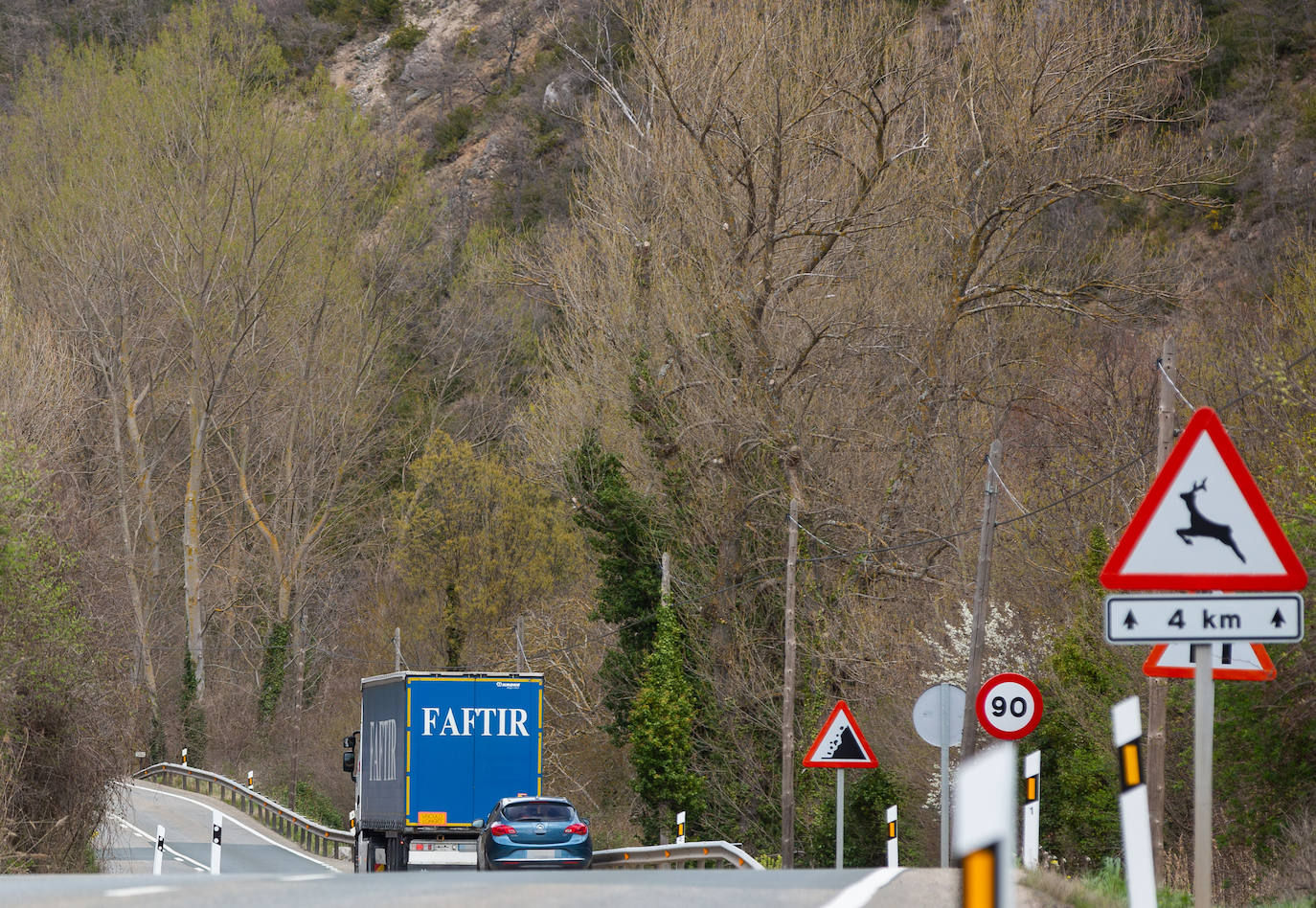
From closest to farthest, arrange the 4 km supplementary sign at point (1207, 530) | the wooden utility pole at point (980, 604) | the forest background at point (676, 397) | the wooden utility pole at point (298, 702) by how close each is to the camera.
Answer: the 4 km supplementary sign at point (1207, 530) < the wooden utility pole at point (980, 604) < the forest background at point (676, 397) < the wooden utility pole at point (298, 702)

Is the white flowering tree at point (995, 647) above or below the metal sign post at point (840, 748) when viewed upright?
above

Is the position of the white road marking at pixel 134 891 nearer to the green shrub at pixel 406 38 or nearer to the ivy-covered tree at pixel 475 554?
the ivy-covered tree at pixel 475 554

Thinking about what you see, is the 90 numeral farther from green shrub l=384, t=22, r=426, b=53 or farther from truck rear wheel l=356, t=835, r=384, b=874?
green shrub l=384, t=22, r=426, b=53

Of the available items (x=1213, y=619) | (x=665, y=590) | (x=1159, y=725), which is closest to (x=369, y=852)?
(x=665, y=590)

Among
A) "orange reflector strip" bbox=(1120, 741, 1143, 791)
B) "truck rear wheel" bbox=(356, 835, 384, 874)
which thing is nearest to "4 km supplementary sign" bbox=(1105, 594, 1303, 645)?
"orange reflector strip" bbox=(1120, 741, 1143, 791)

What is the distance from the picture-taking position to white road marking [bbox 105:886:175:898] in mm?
8438

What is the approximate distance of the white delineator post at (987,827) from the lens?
108 inches

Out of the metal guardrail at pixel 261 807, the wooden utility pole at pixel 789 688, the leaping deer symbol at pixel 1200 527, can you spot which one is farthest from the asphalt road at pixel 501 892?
the metal guardrail at pixel 261 807

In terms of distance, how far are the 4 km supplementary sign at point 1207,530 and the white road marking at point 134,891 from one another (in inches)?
208

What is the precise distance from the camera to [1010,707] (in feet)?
47.5

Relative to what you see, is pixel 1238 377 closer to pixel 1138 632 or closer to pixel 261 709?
pixel 1138 632

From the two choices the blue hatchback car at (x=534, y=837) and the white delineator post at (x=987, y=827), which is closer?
the white delineator post at (x=987, y=827)

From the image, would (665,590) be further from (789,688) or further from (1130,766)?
(1130,766)

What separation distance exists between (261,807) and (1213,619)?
44.3m
